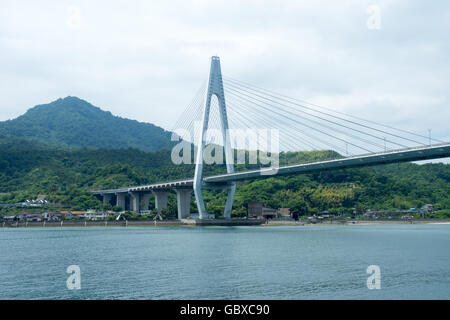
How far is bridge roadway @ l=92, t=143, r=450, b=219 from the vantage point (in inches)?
1547

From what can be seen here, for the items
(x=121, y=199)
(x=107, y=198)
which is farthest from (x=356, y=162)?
(x=107, y=198)

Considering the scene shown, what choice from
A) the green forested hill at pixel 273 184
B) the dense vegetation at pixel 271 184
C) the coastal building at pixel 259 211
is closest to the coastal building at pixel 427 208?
the dense vegetation at pixel 271 184

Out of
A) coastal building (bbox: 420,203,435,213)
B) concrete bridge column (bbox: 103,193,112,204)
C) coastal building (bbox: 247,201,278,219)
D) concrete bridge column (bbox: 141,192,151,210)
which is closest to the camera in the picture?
coastal building (bbox: 247,201,278,219)

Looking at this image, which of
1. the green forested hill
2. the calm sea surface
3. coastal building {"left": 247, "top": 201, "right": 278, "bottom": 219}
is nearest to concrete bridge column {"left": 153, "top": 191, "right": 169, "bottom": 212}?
the green forested hill

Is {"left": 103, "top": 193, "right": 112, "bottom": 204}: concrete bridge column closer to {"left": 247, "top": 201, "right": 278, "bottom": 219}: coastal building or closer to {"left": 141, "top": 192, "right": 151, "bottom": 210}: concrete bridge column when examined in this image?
{"left": 141, "top": 192, "right": 151, "bottom": 210}: concrete bridge column

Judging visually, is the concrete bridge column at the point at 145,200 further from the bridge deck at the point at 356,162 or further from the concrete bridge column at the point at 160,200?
the bridge deck at the point at 356,162

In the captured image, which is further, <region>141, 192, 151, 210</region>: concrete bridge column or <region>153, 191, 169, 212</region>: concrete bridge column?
<region>141, 192, 151, 210</region>: concrete bridge column

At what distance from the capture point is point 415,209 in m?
95.1

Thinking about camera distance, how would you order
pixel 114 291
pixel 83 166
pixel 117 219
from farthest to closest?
pixel 83 166, pixel 117 219, pixel 114 291

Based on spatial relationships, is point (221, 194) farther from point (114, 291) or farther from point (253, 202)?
point (114, 291)

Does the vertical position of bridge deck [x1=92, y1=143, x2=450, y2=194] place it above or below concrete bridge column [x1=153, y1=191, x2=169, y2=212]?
above

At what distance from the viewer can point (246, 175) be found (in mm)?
58281
